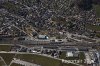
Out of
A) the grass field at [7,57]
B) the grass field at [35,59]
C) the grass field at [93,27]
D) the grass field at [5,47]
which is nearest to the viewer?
the grass field at [35,59]

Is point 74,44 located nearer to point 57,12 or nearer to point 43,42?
point 43,42

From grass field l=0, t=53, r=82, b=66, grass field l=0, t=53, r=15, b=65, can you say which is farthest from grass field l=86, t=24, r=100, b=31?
grass field l=0, t=53, r=15, b=65

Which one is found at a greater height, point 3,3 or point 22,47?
point 3,3

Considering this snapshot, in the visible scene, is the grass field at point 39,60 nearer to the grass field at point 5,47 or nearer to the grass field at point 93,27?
the grass field at point 5,47

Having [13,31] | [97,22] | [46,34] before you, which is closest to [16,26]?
[13,31]

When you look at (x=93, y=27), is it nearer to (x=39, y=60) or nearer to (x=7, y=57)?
(x=39, y=60)

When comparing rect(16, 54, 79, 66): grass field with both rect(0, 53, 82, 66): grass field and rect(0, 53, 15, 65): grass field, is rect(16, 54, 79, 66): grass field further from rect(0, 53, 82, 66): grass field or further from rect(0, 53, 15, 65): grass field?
rect(0, 53, 15, 65): grass field

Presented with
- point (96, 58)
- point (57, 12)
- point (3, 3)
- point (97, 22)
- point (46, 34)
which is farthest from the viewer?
point (3, 3)

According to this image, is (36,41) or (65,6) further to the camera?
(65,6)

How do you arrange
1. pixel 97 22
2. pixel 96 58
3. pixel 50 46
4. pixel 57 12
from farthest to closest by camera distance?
1. pixel 57 12
2. pixel 97 22
3. pixel 50 46
4. pixel 96 58

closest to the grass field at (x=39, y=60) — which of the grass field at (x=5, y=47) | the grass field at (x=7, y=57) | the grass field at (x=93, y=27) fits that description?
the grass field at (x=7, y=57)

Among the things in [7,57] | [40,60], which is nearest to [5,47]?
[7,57]
